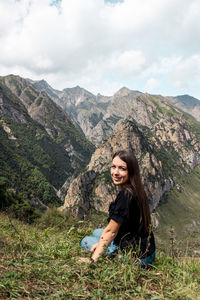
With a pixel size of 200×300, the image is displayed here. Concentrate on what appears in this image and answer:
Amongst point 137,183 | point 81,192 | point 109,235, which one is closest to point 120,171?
point 137,183

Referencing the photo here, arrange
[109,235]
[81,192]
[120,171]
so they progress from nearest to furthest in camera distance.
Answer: [109,235]
[120,171]
[81,192]

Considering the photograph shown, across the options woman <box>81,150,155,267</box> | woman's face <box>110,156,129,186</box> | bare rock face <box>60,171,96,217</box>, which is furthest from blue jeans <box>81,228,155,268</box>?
bare rock face <box>60,171,96,217</box>

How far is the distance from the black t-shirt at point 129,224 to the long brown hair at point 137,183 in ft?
0.30

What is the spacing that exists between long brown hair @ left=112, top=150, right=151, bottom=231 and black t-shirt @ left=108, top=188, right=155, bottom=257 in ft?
0.30

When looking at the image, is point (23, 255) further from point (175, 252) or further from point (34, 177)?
point (34, 177)

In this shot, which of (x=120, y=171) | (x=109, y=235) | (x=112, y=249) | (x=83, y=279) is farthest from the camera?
(x=120, y=171)

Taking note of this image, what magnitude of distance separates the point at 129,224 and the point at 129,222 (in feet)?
0.17

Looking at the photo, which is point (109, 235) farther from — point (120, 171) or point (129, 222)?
point (120, 171)

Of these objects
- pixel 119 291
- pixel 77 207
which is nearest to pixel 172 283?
pixel 119 291

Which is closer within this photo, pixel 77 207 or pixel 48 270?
pixel 48 270

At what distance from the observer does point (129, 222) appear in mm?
3982

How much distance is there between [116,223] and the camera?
379 cm

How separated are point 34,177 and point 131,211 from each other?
19472 centimetres

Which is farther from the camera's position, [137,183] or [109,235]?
[137,183]
